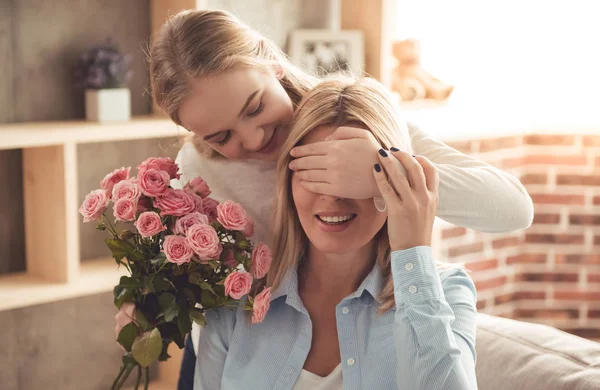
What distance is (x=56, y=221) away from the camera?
2.58 m

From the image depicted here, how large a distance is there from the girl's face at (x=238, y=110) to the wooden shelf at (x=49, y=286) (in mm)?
919

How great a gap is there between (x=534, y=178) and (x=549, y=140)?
0.63ft

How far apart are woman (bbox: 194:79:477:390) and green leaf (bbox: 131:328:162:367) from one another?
0.25m

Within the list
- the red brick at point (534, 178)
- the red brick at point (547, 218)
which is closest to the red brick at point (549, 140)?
the red brick at point (534, 178)

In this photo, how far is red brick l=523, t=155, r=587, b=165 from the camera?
12.5 feet

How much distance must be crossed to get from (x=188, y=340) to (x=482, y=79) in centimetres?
243

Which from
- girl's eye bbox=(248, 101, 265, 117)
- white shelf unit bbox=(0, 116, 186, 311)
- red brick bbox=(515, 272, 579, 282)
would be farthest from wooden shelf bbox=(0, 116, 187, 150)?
red brick bbox=(515, 272, 579, 282)

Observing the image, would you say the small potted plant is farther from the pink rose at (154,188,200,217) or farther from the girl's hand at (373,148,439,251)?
the girl's hand at (373,148,439,251)

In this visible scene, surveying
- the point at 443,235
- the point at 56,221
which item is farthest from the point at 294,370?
the point at 443,235

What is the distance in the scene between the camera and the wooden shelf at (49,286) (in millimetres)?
2498

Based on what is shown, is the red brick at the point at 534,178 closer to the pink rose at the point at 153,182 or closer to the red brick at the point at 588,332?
the red brick at the point at 588,332

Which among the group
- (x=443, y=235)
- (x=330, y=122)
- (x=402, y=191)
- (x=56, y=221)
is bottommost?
(x=443, y=235)

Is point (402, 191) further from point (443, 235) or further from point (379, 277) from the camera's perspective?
point (443, 235)

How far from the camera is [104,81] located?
269 centimetres
